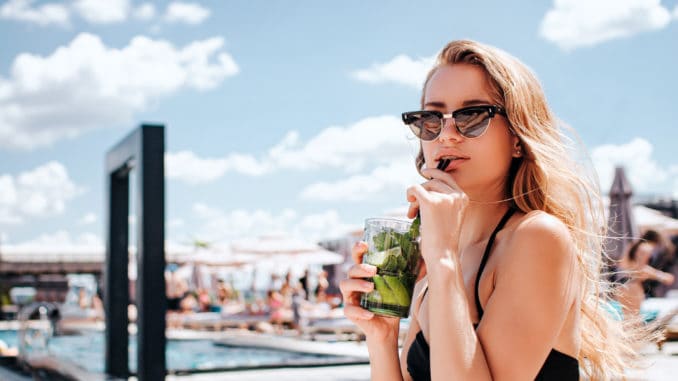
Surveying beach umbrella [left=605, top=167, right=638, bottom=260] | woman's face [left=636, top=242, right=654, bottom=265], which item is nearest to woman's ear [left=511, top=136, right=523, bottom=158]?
woman's face [left=636, top=242, right=654, bottom=265]

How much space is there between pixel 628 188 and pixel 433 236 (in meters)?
13.7

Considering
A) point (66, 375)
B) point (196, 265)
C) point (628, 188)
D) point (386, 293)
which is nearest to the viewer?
point (386, 293)

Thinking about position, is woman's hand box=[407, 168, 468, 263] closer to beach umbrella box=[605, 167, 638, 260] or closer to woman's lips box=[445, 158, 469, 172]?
woman's lips box=[445, 158, 469, 172]

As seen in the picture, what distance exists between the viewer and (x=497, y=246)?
140cm

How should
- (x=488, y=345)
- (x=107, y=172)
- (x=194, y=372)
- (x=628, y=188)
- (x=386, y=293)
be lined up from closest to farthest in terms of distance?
(x=488, y=345) → (x=386, y=293) → (x=194, y=372) → (x=107, y=172) → (x=628, y=188)

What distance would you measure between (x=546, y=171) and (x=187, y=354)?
11862 mm

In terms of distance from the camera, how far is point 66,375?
18.1ft

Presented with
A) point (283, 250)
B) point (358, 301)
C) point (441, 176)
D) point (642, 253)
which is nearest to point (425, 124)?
point (441, 176)

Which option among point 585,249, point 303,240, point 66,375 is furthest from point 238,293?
point 585,249

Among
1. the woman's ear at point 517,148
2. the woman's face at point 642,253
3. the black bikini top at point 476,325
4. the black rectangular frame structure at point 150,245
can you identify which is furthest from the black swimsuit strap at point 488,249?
the woman's face at point 642,253

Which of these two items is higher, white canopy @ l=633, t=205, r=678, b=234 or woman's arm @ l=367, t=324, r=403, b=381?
white canopy @ l=633, t=205, r=678, b=234

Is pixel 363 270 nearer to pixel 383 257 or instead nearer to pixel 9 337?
pixel 383 257

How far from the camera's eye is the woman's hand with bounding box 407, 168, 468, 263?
4.29 ft

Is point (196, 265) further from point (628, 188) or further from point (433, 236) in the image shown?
point (433, 236)
